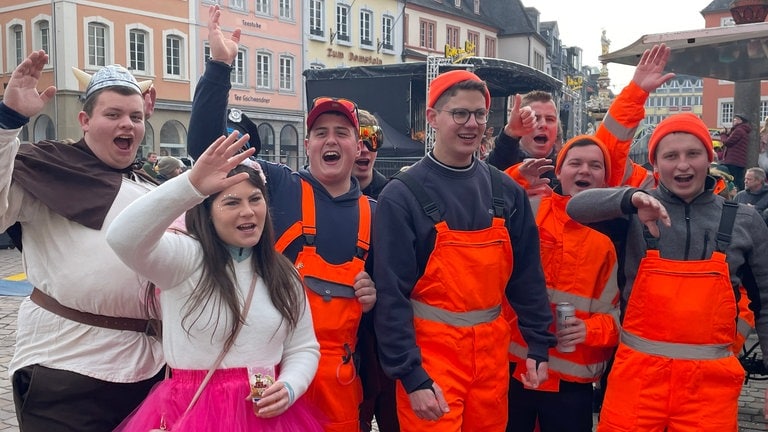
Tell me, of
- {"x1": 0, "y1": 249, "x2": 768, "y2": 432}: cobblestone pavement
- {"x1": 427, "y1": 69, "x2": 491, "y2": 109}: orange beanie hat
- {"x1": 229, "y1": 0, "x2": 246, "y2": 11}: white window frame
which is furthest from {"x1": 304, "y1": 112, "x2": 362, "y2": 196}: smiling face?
{"x1": 229, "y1": 0, "x2": 246, "y2": 11}: white window frame

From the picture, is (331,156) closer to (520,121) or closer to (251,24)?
(520,121)

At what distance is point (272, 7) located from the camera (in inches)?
1293

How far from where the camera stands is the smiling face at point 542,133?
171 inches

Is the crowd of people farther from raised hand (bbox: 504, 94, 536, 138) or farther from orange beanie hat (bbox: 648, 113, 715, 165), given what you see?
raised hand (bbox: 504, 94, 536, 138)

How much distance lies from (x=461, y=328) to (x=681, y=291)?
0.95m

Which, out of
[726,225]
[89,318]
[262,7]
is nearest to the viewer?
[89,318]

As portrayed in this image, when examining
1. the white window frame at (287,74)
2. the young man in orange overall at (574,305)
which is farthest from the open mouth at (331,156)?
the white window frame at (287,74)

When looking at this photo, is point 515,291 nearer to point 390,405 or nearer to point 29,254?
point 390,405

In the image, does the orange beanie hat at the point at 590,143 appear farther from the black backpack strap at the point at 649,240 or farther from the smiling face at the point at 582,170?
the black backpack strap at the point at 649,240

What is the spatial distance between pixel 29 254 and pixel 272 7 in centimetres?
3201

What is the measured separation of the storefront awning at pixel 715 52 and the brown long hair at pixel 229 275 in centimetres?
336

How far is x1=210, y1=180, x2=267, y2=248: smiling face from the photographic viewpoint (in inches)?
102

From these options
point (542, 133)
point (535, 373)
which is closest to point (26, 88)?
point (535, 373)

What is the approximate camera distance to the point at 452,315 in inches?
115
